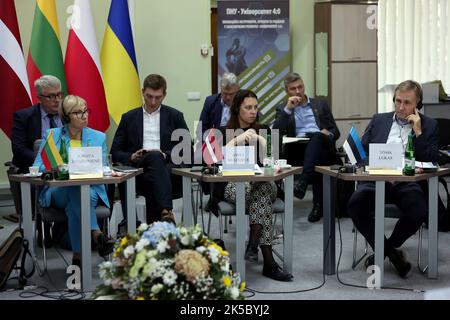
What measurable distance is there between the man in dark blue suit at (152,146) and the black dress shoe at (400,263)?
4.95 feet

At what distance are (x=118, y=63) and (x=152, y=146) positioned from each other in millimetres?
1818

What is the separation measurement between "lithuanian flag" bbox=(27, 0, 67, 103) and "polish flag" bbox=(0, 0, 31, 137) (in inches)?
12.2

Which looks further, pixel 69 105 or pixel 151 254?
pixel 69 105

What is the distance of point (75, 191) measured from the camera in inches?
156

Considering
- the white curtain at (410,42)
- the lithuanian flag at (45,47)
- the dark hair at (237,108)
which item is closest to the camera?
the dark hair at (237,108)

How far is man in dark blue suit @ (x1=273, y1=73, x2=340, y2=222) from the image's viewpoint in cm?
572

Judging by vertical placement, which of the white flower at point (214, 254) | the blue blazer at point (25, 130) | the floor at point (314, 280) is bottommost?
the floor at point (314, 280)

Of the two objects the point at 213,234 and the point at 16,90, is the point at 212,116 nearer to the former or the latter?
the point at 213,234

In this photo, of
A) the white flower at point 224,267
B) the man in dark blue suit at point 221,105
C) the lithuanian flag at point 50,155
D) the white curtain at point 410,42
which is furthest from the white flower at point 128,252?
the white curtain at point 410,42

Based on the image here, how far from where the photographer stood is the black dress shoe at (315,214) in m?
5.78

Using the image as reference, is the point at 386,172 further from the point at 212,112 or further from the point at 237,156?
the point at 212,112

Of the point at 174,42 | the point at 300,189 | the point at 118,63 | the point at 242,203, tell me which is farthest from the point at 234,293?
the point at 174,42

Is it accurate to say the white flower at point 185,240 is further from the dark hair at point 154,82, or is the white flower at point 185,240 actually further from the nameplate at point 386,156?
the dark hair at point 154,82
